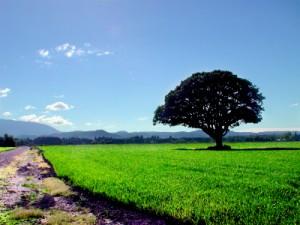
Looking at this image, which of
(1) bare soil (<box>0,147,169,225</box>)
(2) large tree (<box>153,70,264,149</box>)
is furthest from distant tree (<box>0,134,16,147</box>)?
(1) bare soil (<box>0,147,169,225</box>)

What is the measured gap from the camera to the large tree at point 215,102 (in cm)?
6444

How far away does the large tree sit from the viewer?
64438mm

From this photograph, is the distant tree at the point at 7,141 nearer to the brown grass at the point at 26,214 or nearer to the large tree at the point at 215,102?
the large tree at the point at 215,102

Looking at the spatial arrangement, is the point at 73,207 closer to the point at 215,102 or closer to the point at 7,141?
the point at 215,102

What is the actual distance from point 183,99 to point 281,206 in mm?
57066

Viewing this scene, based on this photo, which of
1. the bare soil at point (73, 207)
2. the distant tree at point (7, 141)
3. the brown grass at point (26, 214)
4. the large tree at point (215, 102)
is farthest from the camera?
the distant tree at point (7, 141)

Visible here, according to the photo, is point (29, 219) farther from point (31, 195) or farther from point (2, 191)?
point (2, 191)

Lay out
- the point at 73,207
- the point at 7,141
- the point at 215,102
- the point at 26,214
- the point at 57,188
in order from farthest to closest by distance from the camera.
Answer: the point at 7,141
the point at 215,102
the point at 57,188
the point at 73,207
the point at 26,214

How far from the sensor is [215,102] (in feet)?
213

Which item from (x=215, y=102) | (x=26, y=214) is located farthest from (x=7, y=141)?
(x=26, y=214)

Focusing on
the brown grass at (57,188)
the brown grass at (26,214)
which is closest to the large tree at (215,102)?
the brown grass at (57,188)

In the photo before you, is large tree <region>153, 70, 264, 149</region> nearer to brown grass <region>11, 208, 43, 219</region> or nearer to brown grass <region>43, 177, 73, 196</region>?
brown grass <region>43, 177, 73, 196</region>

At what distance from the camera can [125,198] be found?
Answer: 14383mm

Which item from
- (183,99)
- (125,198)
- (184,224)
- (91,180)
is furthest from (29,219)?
(183,99)
